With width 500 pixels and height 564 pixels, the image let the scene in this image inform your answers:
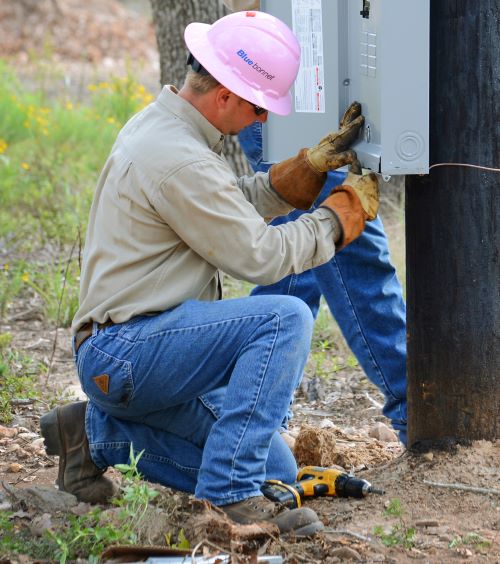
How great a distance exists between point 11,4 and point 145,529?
14.4 meters

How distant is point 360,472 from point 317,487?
296 mm

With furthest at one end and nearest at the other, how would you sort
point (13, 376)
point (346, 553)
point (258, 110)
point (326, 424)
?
point (13, 376)
point (326, 424)
point (258, 110)
point (346, 553)

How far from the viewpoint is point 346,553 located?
8.73 ft

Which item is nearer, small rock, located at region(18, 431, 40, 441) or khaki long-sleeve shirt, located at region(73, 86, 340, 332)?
khaki long-sleeve shirt, located at region(73, 86, 340, 332)

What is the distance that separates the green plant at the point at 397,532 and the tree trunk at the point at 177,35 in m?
3.35

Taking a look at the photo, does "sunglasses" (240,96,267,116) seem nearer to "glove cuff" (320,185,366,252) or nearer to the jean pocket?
"glove cuff" (320,185,366,252)

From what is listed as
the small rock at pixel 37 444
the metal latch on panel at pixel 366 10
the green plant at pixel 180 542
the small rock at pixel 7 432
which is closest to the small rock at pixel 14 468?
the small rock at pixel 37 444

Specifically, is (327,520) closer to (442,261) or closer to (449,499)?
(449,499)

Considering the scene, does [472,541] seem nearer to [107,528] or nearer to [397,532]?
[397,532]

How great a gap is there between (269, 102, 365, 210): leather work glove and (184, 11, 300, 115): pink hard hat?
0.21 m

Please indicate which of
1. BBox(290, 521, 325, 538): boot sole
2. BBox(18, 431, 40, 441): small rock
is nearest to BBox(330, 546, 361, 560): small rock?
BBox(290, 521, 325, 538): boot sole

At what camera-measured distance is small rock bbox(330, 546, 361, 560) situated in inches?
104

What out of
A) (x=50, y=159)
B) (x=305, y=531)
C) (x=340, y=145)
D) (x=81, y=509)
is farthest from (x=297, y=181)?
(x=50, y=159)

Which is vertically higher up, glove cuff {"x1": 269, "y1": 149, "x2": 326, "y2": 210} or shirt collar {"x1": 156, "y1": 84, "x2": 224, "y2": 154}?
shirt collar {"x1": 156, "y1": 84, "x2": 224, "y2": 154}
